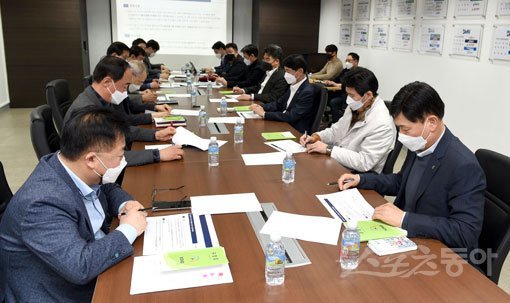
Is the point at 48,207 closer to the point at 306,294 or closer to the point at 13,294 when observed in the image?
the point at 13,294

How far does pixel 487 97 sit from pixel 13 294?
176 inches

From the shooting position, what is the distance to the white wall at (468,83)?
413 centimetres

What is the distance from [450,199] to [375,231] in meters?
0.34

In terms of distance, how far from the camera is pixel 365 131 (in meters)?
2.56

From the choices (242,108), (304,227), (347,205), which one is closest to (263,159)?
(347,205)

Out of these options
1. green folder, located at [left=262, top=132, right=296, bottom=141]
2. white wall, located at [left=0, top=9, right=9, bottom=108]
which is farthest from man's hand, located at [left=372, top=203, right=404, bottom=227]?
white wall, located at [left=0, top=9, right=9, bottom=108]

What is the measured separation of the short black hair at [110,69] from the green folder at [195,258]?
5.74ft

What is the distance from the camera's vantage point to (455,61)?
477cm

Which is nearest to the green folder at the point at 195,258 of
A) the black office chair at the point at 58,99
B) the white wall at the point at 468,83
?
the black office chair at the point at 58,99

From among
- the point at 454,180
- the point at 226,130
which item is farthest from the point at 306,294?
the point at 226,130

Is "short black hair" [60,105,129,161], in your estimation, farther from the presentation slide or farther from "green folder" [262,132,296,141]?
the presentation slide

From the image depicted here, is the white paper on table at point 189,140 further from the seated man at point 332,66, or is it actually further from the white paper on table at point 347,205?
the seated man at point 332,66

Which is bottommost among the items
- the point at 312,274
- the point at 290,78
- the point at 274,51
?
the point at 312,274

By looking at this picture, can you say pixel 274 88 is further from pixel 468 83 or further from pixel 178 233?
pixel 178 233
